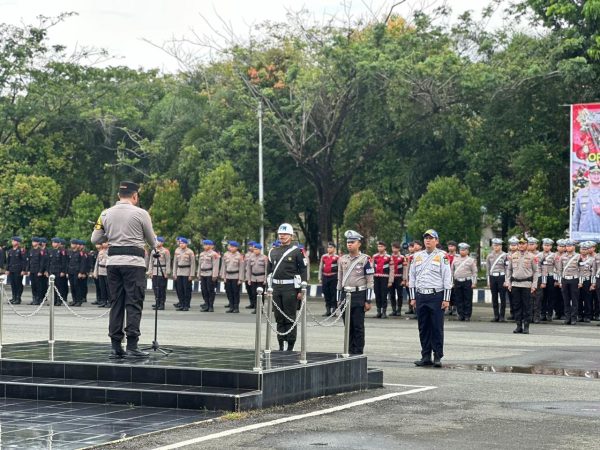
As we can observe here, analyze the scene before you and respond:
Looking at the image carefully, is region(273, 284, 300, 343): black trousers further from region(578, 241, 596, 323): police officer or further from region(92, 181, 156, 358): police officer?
region(578, 241, 596, 323): police officer

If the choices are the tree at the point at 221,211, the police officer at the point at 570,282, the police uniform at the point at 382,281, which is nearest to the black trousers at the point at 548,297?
the police officer at the point at 570,282

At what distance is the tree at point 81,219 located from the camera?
1617 inches

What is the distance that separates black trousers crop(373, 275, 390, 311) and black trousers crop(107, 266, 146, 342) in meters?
15.1

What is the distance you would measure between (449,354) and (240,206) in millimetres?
20851

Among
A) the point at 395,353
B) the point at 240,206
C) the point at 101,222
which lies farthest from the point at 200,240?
the point at 101,222

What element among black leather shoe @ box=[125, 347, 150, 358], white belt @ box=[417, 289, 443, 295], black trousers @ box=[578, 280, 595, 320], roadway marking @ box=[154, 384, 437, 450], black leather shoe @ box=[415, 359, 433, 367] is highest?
white belt @ box=[417, 289, 443, 295]

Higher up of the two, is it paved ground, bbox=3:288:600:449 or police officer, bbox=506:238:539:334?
police officer, bbox=506:238:539:334

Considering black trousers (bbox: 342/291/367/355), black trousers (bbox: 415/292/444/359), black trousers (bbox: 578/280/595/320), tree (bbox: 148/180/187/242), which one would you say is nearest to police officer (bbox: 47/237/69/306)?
tree (bbox: 148/180/187/242)

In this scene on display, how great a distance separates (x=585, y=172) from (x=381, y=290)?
635 cm

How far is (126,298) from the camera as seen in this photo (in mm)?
12477

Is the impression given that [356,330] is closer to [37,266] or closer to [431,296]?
[431,296]

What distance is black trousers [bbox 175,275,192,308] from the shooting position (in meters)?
29.0

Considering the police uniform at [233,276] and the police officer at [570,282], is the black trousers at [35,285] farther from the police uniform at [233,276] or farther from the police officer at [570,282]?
the police officer at [570,282]

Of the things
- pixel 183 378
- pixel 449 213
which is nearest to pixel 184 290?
pixel 449 213
